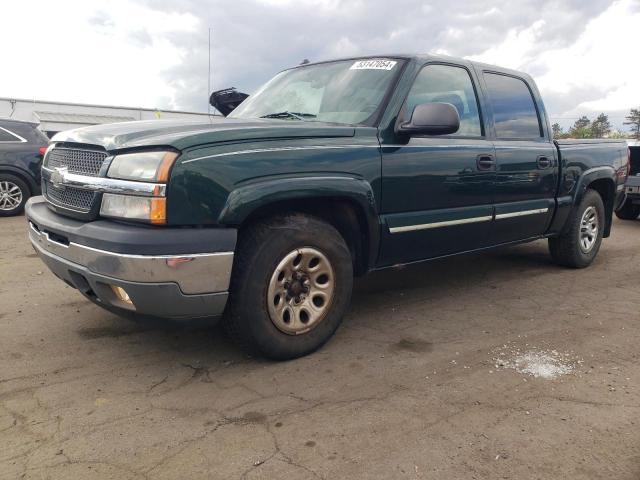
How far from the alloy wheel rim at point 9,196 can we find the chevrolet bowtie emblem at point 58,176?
6.16 m

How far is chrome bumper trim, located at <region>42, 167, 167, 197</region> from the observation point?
8.36 feet

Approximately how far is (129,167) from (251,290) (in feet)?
2.88

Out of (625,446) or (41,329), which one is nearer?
(625,446)

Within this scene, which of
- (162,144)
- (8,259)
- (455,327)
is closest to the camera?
(162,144)

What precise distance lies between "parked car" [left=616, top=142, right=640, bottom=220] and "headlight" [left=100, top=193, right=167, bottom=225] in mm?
8365

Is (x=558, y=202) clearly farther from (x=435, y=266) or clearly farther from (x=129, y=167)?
(x=129, y=167)

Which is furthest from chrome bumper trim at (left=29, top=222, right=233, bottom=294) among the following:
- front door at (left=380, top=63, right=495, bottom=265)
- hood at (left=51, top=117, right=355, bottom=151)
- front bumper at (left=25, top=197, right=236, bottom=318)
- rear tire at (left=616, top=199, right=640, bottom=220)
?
Answer: rear tire at (left=616, top=199, right=640, bottom=220)

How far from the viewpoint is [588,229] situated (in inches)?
221

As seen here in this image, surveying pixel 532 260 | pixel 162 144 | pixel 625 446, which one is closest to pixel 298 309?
pixel 162 144

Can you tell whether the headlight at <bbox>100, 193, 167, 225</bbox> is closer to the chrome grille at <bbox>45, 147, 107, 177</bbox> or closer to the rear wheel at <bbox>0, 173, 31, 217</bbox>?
the chrome grille at <bbox>45, 147, 107, 177</bbox>

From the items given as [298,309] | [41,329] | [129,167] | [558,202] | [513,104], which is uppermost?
[513,104]

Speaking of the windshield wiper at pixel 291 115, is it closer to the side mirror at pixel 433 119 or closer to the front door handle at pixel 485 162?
the side mirror at pixel 433 119

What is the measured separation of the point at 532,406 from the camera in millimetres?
2664

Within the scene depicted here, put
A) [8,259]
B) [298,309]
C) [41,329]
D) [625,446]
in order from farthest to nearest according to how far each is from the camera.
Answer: [8,259]
[41,329]
[298,309]
[625,446]
